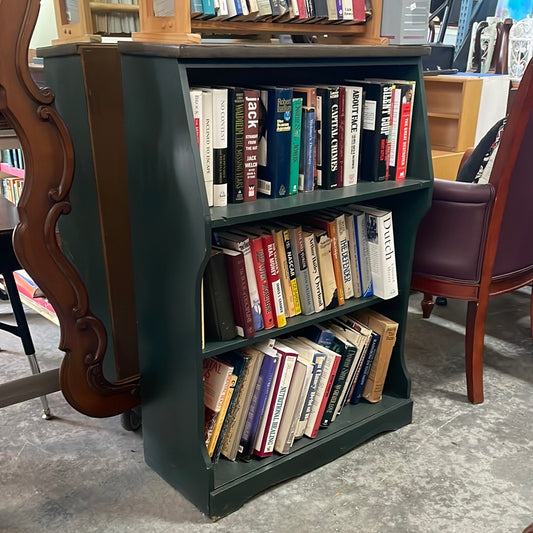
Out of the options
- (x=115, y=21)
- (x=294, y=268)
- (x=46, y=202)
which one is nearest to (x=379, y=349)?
(x=294, y=268)

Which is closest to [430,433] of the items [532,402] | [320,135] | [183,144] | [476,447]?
[476,447]

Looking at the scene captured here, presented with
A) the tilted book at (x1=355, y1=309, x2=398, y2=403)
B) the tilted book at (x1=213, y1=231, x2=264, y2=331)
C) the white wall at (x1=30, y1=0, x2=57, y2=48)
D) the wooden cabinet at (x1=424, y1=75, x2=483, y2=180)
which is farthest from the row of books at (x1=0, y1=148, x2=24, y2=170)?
the wooden cabinet at (x1=424, y1=75, x2=483, y2=180)

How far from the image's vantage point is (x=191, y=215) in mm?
1347

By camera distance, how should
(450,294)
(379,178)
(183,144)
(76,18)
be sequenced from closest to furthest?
(183,144) → (76,18) → (379,178) → (450,294)

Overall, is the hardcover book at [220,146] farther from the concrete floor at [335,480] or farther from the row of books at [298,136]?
the concrete floor at [335,480]

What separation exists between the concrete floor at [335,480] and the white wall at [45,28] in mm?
1636

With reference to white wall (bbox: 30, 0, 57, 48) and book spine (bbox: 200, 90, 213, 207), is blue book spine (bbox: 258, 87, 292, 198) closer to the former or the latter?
book spine (bbox: 200, 90, 213, 207)

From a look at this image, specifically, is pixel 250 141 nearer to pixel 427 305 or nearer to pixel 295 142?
pixel 295 142

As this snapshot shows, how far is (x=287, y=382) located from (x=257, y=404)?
0.33 feet

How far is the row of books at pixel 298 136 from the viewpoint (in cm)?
139

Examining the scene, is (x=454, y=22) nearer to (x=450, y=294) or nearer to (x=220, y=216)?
(x=450, y=294)

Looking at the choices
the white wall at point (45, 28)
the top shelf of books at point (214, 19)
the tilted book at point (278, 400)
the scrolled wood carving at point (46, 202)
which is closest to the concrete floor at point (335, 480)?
the tilted book at point (278, 400)

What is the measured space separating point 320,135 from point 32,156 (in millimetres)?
716

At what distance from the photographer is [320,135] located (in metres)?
1.60
